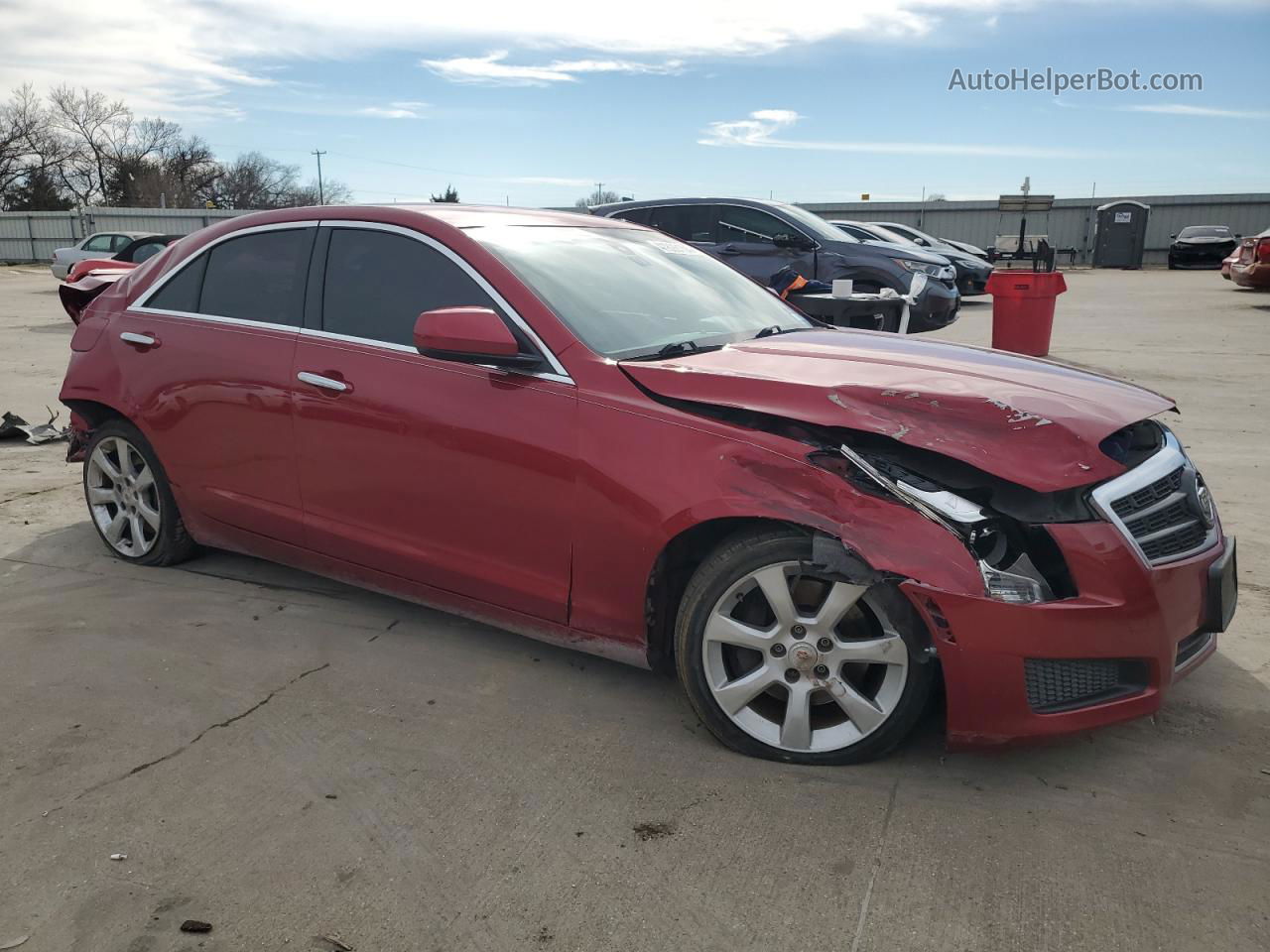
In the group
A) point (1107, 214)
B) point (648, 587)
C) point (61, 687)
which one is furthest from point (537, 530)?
point (1107, 214)

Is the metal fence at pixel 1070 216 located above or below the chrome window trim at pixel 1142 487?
above

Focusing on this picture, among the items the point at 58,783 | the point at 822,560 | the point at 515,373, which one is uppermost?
the point at 515,373

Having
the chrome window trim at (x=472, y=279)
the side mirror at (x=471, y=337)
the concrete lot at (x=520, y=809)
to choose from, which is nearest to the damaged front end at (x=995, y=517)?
the concrete lot at (x=520, y=809)

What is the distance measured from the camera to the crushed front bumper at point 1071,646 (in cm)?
266

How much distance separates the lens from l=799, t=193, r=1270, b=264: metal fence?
125ft

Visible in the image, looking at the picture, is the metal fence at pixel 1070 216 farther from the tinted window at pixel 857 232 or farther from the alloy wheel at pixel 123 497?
the alloy wheel at pixel 123 497

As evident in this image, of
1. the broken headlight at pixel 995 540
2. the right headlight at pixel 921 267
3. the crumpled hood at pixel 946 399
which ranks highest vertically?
the right headlight at pixel 921 267

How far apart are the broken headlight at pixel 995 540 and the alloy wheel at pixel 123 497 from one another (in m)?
3.38

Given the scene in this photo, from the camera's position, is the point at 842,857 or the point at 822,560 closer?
the point at 842,857

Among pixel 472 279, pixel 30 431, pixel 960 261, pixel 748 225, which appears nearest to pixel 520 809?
pixel 472 279

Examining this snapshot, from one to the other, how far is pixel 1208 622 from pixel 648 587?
1592 millimetres

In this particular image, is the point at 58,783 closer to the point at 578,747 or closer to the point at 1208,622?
the point at 578,747

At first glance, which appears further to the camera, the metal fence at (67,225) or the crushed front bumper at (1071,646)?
the metal fence at (67,225)

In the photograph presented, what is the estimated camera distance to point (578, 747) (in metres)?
3.12
